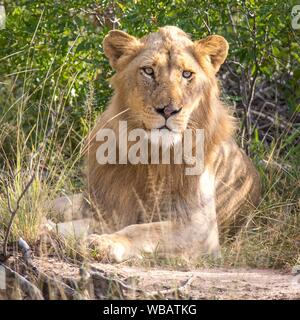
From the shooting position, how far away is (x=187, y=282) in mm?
4625

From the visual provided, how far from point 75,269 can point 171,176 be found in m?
1.17

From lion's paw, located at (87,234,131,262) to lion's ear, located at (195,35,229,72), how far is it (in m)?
1.31

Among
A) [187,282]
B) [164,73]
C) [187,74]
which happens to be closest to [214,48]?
[187,74]

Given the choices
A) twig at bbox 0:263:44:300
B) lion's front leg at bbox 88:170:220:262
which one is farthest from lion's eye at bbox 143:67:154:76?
twig at bbox 0:263:44:300

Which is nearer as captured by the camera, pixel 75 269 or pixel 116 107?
pixel 75 269

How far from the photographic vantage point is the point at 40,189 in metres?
5.57

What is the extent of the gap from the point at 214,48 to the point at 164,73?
486 mm

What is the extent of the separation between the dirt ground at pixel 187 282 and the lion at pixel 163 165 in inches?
16.1

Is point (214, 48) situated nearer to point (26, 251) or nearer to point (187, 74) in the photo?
point (187, 74)
